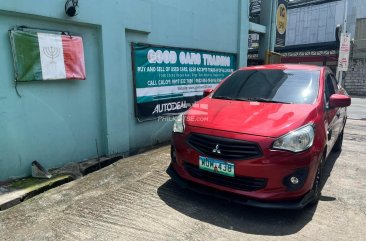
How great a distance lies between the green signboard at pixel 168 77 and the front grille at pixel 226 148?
272 cm

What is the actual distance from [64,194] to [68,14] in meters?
2.59

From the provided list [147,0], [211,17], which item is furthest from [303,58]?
[147,0]

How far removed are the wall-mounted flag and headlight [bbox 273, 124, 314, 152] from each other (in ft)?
10.7

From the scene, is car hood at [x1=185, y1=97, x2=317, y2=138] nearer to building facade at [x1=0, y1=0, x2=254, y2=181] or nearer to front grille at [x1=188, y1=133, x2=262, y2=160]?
front grille at [x1=188, y1=133, x2=262, y2=160]

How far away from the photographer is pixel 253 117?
11.2 feet

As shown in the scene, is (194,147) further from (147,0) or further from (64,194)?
(147,0)

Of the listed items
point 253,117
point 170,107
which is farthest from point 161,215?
point 170,107

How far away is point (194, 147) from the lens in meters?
3.38

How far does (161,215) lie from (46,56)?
2.81 metres

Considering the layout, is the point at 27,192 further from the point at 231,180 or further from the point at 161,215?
the point at 231,180

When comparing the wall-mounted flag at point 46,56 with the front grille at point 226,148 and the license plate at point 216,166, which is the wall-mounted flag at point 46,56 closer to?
the front grille at point 226,148

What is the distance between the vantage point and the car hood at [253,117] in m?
3.16

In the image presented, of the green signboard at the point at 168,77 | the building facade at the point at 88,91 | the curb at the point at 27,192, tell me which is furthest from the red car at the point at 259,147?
the green signboard at the point at 168,77

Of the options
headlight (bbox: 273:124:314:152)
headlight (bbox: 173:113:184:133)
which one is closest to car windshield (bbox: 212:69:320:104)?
headlight (bbox: 273:124:314:152)
